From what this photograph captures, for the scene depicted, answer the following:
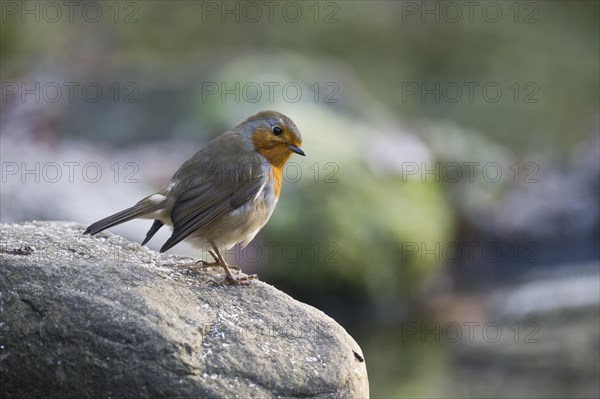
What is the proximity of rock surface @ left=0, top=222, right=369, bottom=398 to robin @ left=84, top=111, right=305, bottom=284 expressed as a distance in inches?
23.7

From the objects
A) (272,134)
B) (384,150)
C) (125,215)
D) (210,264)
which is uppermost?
(272,134)

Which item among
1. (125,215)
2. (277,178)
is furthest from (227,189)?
(125,215)

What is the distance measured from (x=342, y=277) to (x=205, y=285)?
5.49 metres

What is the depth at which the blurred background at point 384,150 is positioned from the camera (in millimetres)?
9289

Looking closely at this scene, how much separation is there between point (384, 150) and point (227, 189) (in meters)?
7.02

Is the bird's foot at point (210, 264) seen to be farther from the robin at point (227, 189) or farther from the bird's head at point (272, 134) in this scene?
the bird's head at point (272, 134)

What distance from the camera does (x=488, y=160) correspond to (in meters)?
14.1

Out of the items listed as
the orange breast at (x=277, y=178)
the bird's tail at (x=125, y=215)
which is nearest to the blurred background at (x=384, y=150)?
the orange breast at (x=277, y=178)

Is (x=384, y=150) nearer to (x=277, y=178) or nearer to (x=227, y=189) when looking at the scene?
(x=277, y=178)

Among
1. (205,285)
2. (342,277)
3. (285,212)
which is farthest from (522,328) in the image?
(205,285)

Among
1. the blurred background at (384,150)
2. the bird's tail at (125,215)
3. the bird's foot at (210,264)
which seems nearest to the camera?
the bird's tail at (125,215)

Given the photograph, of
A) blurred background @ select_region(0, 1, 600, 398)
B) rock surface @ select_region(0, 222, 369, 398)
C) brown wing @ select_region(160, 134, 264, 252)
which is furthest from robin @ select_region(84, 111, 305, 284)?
blurred background @ select_region(0, 1, 600, 398)

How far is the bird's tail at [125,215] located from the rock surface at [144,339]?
225mm

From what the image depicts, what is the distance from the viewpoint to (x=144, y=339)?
4.22 m
